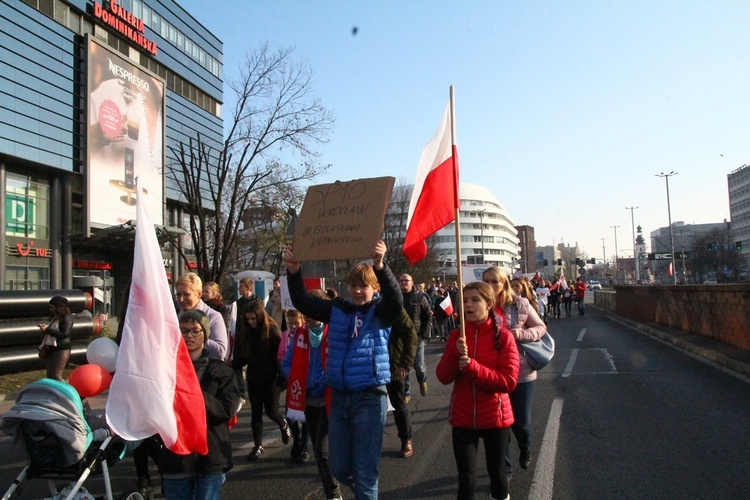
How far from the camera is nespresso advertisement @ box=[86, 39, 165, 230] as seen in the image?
3444cm

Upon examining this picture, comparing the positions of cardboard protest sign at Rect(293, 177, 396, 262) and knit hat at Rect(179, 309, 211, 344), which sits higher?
cardboard protest sign at Rect(293, 177, 396, 262)

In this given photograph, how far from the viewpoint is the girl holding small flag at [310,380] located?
4.88 m

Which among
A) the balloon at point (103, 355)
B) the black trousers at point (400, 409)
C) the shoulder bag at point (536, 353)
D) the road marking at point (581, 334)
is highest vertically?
the balloon at point (103, 355)

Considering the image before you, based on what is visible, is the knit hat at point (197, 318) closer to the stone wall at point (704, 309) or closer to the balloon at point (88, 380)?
the balloon at point (88, 380)

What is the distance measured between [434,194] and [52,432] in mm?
2978

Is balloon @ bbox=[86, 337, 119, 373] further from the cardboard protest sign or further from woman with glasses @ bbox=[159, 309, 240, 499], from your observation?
the cardboard protest sign

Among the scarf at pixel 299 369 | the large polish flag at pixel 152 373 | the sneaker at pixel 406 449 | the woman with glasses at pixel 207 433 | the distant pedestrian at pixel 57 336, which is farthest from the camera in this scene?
the distant pedestrian at pixel 57 336

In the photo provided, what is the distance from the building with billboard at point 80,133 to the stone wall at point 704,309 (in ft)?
68.6


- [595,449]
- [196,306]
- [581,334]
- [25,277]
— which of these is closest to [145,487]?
[196,306]

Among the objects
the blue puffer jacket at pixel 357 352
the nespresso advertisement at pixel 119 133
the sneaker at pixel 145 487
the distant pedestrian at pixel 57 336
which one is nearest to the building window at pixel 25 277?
the nespresso advertisement at pixel 119 133

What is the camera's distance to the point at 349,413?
389cm

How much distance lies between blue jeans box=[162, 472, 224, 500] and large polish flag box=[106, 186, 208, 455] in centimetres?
31

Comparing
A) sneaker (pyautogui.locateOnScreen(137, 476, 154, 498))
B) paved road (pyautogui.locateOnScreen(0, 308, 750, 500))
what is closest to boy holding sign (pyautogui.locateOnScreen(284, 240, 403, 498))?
paved road (pyautogui.locateOnScreen(0, 308, 750, 500))

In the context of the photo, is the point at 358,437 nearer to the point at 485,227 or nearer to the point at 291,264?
the point at 291,264
